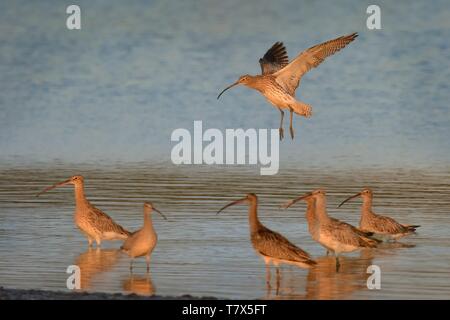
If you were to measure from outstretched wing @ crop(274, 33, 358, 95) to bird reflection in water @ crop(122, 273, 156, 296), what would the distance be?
529 centimetres

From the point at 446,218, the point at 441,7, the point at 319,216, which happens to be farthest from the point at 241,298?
the point at 441,7

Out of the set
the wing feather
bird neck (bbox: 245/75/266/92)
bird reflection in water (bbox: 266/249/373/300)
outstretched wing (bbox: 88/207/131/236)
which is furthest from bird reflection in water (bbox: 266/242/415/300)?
bird neck (bbox: 245/75/266/92)

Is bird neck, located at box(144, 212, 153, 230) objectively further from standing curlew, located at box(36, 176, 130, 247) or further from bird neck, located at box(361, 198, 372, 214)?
bird neck, located at box(361, 198, 372, 214)

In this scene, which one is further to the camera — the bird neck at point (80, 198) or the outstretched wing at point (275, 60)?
the outstretched wing at point (275, 60)

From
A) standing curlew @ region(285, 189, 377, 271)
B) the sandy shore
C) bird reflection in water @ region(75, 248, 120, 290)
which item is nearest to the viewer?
the sandy shore

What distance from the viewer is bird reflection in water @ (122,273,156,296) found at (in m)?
12.6

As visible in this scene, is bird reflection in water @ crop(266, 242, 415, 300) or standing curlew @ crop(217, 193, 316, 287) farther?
standing curlew @ crop(217, 193, 316, 287)

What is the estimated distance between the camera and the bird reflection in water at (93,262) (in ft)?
43.7

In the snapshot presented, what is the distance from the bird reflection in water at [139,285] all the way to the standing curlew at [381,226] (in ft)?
13.6

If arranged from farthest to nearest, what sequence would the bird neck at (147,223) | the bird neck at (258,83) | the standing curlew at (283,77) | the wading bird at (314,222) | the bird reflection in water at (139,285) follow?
the bird neck at (258,83) → the standing curlew at (283,77) → the wading bird at (314,222) → the bird neck at (147,223) → the bird reflection in water at (139,285)

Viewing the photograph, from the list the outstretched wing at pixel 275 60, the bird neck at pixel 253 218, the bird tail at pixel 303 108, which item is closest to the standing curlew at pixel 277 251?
the bird neck at pixel 253 218

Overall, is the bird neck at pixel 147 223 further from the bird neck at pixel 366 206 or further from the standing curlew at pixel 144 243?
the bird neck at pixel 366 206
